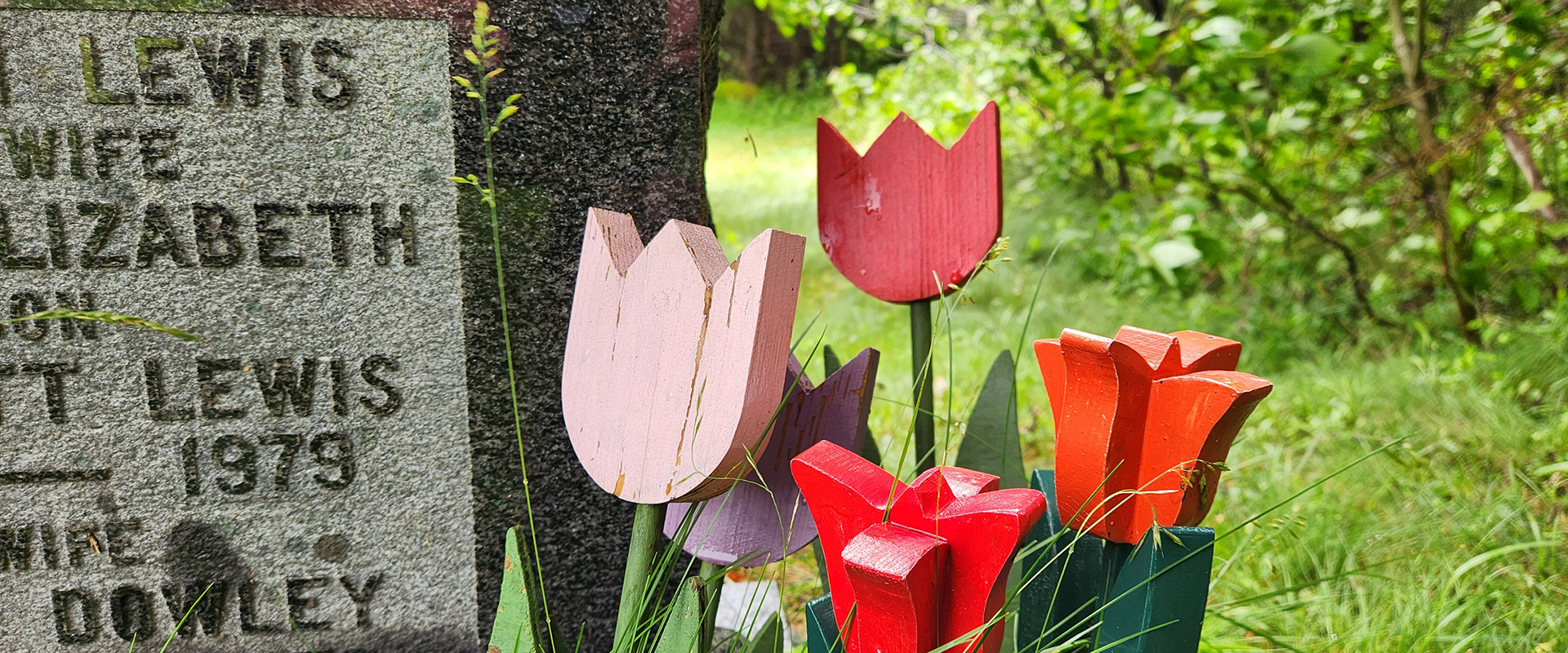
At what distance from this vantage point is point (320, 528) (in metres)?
1.26

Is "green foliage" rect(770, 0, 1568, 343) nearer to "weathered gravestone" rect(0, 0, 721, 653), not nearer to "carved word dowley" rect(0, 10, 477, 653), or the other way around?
"weathered gravestone" rect(0, 0, 721, 653)

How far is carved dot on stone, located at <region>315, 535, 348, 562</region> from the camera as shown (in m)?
1.26

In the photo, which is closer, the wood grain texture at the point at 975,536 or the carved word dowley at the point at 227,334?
the wood grain texture at the point at 975,536

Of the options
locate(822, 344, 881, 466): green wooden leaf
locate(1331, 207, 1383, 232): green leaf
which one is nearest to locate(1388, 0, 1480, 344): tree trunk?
locate(1331, 207, 1383, 232): green leaf

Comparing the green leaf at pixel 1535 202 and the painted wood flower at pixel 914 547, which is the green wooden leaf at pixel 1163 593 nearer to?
the painted wood flower at pixel 914 547

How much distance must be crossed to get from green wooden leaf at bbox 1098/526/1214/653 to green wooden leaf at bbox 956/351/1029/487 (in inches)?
15.5

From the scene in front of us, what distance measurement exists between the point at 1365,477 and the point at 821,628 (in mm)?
1805

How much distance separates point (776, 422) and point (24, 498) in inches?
40.0

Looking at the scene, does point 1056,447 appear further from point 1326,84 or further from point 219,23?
point 1326,84

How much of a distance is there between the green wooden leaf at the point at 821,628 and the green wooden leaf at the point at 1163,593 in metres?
0.22

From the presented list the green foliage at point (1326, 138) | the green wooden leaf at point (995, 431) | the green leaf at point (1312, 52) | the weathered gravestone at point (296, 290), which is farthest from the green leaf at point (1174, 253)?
the weathered gravestone at point (296, 290)

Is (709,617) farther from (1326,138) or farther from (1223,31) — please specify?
(1326,138)

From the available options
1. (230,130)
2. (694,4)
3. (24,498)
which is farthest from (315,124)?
(24,498)

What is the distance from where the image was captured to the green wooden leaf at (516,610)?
0.81m
